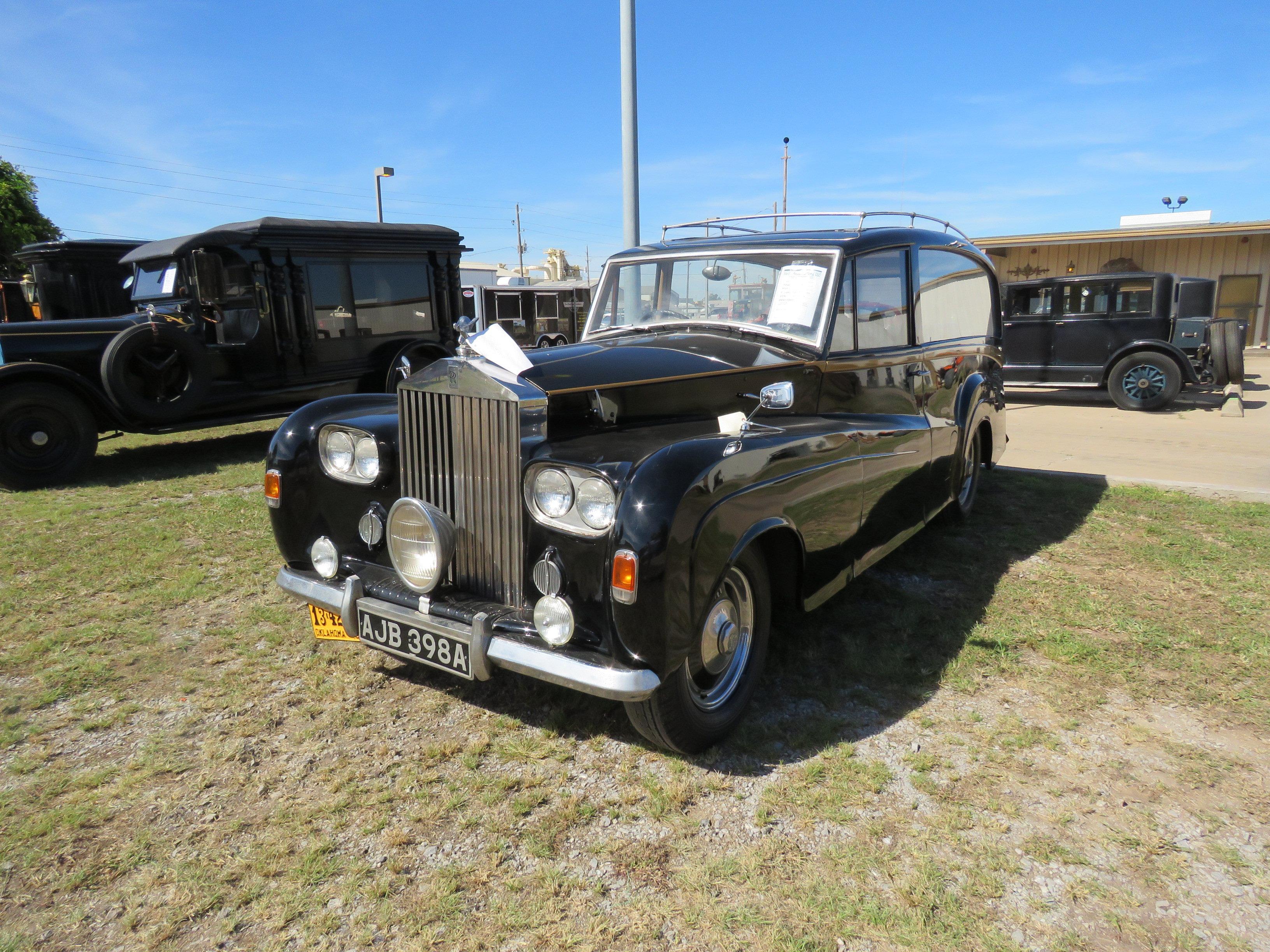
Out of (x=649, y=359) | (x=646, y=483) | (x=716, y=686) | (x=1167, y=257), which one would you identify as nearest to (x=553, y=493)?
(x=646, y=483)

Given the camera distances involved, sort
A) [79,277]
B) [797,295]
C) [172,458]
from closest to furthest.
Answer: [797,295]
[172,458]
[79,277]

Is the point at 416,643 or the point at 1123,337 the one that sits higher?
the point at 1123,337

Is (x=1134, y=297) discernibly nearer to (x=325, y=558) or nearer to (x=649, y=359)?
(x=649, y=359)

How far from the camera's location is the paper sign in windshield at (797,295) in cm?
390

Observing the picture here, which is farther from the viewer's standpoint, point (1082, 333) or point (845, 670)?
point (1082, 333)

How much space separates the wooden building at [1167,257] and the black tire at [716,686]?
18.1 m

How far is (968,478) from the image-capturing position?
5.80 meters

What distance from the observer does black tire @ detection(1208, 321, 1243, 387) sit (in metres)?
11.5

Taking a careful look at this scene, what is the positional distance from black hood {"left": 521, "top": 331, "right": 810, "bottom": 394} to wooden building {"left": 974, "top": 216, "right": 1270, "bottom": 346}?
55.9 ft

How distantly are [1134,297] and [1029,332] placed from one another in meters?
1.48

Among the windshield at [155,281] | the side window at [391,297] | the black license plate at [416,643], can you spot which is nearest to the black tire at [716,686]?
the black license plate at [416,643]

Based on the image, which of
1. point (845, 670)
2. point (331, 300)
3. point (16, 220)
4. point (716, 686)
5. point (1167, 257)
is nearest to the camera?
point (716, 686)

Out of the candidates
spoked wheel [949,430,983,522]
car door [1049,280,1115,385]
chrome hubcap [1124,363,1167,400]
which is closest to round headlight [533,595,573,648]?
spoked wheel [949,430,983,522]

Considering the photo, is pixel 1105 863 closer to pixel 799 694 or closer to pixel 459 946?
pixel 799 694
